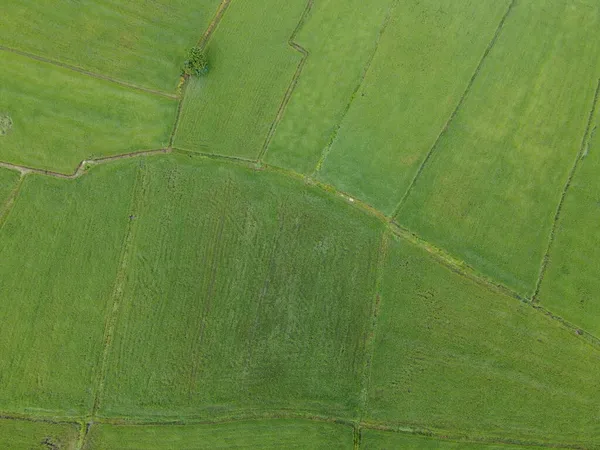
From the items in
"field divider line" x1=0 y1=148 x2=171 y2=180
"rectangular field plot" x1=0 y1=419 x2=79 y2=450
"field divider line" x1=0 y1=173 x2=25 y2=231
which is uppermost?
"field divider line" x1=0 y1=148 x2=171 y2=180

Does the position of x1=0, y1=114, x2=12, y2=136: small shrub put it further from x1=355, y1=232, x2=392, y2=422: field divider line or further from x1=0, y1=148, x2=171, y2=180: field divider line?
x1=355, y1=232, x2=392, y2=422: field divider line

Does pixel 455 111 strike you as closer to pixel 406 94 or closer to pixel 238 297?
pixel 406 94

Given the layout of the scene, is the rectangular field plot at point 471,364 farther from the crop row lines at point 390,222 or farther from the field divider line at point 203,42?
the field divider line at point 203,42

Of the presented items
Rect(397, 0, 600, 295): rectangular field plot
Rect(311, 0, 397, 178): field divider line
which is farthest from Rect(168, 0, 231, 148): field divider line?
Rect(397, 0, 600, 295): rectangular field plot

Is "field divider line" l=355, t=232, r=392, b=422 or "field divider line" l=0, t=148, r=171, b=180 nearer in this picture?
"field divider line" l=355, t=232, r=392, b=422

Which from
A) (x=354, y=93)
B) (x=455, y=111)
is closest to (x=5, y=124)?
(x=354, y=93)

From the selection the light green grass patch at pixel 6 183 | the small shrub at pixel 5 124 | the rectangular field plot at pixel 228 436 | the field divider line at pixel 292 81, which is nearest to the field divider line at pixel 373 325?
the rectangular field plot at pixel 228 436
